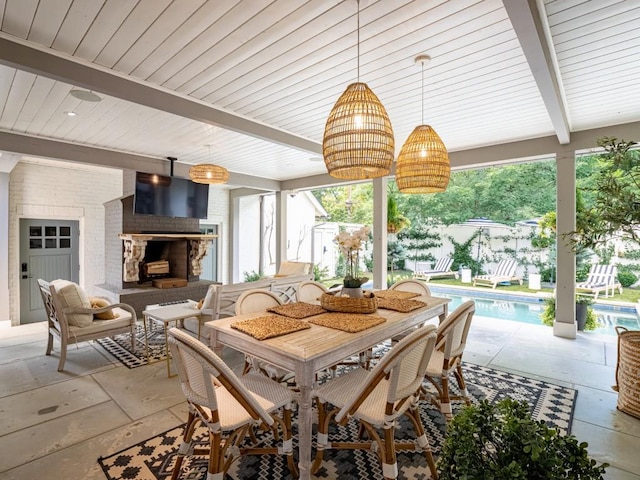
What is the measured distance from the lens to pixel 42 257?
577 cm

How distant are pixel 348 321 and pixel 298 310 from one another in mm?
486

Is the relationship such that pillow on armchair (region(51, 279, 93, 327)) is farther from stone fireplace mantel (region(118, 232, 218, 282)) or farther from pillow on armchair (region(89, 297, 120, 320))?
stone fireplace mantel (region(118, 232, 218, 282))

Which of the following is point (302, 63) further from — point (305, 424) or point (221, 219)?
point (221, 219)

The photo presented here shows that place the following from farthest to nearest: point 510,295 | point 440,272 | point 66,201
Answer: point 440,272 < point 510,295 < point 66,201

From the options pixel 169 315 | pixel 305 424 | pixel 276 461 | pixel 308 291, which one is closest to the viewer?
pixel 305 424

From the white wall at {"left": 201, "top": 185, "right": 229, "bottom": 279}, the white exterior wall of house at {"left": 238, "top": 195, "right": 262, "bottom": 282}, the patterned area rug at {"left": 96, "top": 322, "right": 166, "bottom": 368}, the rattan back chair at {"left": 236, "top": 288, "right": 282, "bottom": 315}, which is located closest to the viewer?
the rattan back chair at {"left": 236, "top": 288, "right": 282, "bottom": 315}

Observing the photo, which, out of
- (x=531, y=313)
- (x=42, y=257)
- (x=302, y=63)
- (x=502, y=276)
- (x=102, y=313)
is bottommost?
(x=531, y=313)

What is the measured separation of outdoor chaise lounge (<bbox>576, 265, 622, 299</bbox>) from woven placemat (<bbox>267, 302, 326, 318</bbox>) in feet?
24.9

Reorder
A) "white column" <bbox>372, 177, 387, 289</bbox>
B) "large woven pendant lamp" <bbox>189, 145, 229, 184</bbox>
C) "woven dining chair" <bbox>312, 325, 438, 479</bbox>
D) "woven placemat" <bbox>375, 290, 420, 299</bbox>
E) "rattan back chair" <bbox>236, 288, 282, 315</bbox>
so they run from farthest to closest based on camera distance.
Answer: "white column" <bbox>372, 177, 387, 289</bbox>
"large woven pendant lamp" <bbox>189, 145, 229, 184</bbox>
"woven placemat" <bbox>375, 290, 420, 299</bbox>
"rattan back chair" <bbox>236, 288, 282, 315</bbox>
"woven dining chair" <bbox>312, 325, 438, 479</bbox>

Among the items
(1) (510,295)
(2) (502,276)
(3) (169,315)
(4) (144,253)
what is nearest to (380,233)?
(3) (169,315)

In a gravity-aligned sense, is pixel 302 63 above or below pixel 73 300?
above

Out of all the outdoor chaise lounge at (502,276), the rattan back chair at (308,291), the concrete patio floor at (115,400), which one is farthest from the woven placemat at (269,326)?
the outdoor chaise lounge at (502,276)

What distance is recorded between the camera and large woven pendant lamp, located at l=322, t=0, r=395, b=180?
205 centimetres

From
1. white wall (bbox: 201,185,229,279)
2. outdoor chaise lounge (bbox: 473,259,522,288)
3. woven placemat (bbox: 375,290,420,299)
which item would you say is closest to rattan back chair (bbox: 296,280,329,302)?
woven placemat (bbox: 375,290,420,299)
